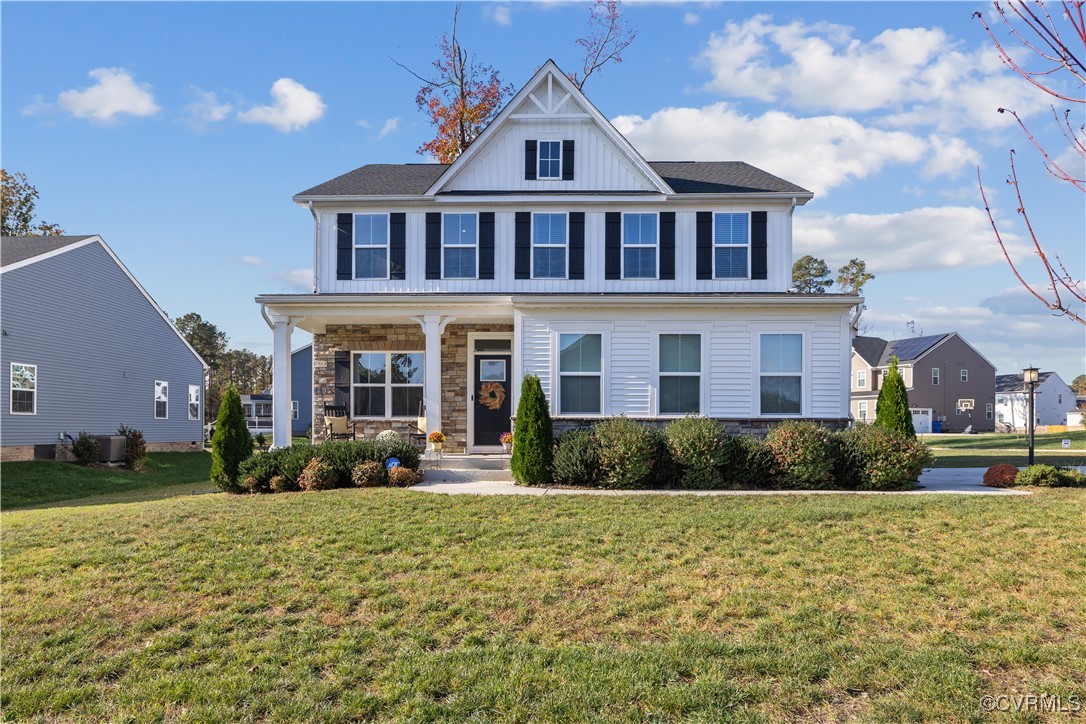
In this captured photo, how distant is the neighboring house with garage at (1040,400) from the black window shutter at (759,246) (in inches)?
1963

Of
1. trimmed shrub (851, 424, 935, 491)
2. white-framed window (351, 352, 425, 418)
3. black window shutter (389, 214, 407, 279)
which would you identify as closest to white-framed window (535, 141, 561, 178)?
black window shutter (389, 214, 407, 279)

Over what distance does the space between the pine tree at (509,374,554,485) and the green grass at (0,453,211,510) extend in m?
8.31

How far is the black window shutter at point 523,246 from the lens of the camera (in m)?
16.9

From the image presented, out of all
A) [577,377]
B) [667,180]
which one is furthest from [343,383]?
[667,180]

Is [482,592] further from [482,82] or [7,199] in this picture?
[7,199]

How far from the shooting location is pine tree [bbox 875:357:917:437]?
13.6m

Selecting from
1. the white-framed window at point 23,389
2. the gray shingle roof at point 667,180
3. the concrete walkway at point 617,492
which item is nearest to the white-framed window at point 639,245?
the gray shingle roof at point 667,180

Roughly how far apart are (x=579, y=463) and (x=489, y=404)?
4.92 meters

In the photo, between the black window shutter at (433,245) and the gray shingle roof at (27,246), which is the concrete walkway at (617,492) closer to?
the black window shutter at (433,245)

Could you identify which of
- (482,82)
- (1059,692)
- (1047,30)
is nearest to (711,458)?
(1059,692)

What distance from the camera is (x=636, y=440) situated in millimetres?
12523

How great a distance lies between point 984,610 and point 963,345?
53.1 meters

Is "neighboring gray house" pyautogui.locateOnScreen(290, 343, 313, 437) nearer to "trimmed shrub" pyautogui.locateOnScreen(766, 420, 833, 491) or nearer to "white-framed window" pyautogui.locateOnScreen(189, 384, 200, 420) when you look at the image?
"white-framed window" pyautogui.locateOnScreen(189, 384, 200, 420)

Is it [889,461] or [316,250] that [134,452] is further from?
[889,461]
